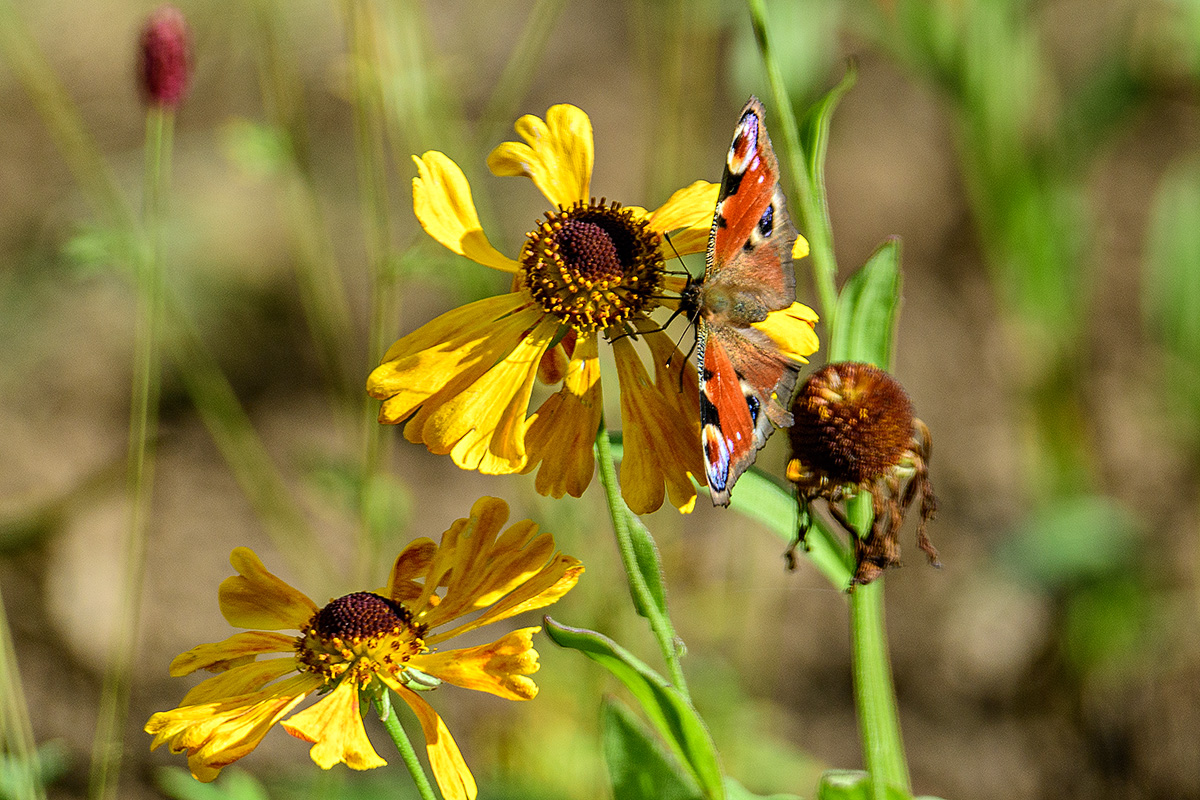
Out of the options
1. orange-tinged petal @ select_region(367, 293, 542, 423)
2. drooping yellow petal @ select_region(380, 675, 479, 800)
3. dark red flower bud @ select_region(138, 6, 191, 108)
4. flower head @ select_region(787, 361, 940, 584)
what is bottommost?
drooping yellow petal @ select_region(380, 675, 479, 800)

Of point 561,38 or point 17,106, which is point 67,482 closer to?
point 17,106

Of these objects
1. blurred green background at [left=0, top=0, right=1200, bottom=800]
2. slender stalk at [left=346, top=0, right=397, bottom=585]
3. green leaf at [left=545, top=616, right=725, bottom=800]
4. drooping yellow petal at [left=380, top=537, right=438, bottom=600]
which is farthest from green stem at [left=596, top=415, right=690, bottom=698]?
blurred green background at [left=0, top=0, right=1200, bottom=800]

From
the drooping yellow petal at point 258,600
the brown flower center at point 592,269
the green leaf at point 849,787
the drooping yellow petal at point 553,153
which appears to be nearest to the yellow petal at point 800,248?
the brown flower center at point 592,269

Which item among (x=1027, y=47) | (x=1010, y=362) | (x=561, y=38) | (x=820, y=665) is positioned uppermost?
(x=561, y=38)

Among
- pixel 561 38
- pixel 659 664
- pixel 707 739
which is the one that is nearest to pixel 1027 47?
pixel 561 38

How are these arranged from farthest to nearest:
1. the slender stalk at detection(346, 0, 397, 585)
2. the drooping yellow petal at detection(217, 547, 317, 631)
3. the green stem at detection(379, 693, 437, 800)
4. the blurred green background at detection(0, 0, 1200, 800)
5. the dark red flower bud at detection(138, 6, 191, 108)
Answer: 1. the blurred green background at detection(0, 0, 1200, 800)
2. the slender stalk at detection(346, 0, 397, 585)
3. the dark red flower bud at detection(138, 6, 191, 108)
4. the drooping yellow petal at detection(217, 547, 317, 631)
5. the green stem at detection(379, 693, 437, 800)

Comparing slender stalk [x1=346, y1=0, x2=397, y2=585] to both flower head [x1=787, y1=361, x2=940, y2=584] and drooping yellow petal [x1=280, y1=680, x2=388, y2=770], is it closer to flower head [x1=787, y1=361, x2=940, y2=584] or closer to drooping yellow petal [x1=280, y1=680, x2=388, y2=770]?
drooping yellow petal [x1=280, y1=680, x2=388, y2=770]

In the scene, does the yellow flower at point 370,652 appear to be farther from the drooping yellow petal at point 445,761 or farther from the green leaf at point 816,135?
the green leaf at point 816,135
